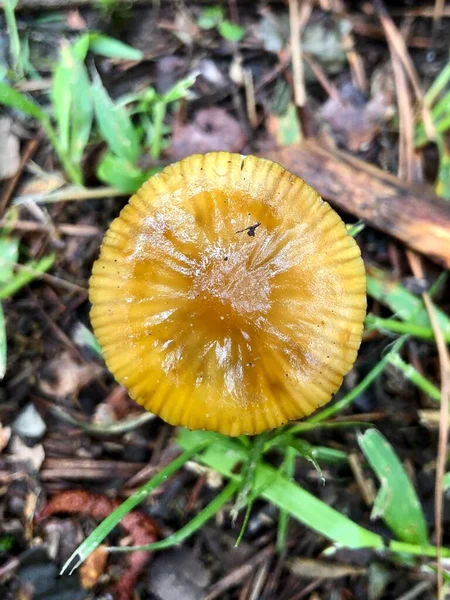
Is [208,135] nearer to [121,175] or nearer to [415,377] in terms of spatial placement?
[121,175]

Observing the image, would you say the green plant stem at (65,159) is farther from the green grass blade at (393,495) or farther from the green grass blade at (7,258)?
the green grass blade at (393,495)

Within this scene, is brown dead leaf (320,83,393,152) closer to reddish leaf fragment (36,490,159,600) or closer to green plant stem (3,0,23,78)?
green plant stem (3,0,23,78)

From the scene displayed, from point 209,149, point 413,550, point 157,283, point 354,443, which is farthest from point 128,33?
point 413,550

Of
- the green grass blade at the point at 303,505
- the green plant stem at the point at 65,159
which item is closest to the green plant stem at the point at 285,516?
the green grass blade at the point at 303,505

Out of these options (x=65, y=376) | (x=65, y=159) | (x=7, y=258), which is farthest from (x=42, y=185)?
(x=65, y=376)

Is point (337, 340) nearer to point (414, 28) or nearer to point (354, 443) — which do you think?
point (354, 443)

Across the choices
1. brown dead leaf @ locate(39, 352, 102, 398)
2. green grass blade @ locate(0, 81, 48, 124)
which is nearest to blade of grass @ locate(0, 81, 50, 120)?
green grass blade @ locate(0, 81, 48, 124)
